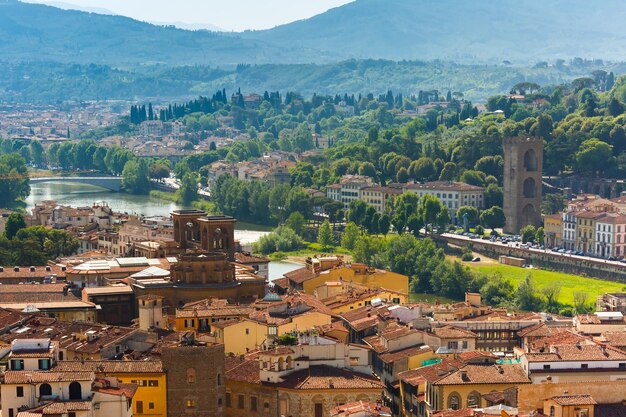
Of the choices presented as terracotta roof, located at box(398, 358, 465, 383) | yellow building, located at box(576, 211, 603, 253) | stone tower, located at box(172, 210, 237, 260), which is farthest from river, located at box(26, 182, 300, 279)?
terracotta roof, located at box(398, 358, 465, 383)

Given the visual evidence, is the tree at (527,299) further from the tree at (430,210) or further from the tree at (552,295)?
the tree at (430,210)

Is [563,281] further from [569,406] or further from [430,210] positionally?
[569,406]

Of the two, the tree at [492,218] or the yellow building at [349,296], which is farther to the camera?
the tree at [492,218]

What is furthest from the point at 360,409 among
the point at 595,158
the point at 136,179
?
→ the point at 136,179

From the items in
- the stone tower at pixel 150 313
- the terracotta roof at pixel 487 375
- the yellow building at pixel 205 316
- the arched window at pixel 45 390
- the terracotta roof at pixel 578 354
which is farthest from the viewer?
the stone tower at pixel 150 313

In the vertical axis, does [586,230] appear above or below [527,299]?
above

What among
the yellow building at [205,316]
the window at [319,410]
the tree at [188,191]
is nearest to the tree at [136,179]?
the tree at [188,191]

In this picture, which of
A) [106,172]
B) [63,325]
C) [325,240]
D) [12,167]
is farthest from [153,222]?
[106,172]
